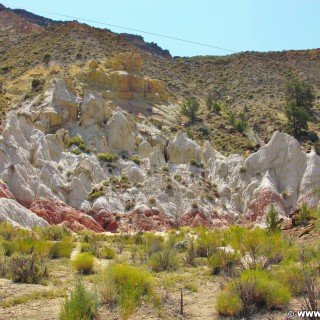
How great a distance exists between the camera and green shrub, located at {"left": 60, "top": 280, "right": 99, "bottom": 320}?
8.85m

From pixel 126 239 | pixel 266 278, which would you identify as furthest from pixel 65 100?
pixel 266 278

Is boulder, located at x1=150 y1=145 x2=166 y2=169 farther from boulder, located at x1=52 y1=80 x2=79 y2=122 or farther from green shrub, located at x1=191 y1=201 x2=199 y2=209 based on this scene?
boulder, located at x1=52 y1=80 x2=79 y2=122

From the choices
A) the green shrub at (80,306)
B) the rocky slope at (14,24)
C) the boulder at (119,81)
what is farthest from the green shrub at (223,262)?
the rocky slope at (14,24)

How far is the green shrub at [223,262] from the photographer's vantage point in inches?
574

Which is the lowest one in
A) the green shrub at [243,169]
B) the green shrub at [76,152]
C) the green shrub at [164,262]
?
the green shrub at [164,262]

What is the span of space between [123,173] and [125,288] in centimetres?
2787

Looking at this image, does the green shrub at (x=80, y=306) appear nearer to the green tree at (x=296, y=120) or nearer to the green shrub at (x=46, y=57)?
the green tree at (x=296, y=120)

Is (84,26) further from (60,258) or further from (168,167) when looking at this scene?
(60,258)

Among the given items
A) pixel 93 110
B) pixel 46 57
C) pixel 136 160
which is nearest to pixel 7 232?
pixel 136 160

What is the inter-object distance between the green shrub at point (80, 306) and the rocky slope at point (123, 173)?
1702cm

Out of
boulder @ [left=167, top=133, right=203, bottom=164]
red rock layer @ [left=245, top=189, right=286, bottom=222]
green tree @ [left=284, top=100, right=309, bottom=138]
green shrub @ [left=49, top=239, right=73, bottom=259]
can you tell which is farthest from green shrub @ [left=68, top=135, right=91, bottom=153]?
green tree @ [left=284, top=100, right=309, bottom=138]

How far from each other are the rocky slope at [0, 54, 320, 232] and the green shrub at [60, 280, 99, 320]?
55.8 feet

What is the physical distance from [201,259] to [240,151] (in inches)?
1251

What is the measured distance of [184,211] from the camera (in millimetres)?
35688
